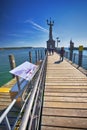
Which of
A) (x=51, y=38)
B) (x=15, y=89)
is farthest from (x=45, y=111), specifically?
(x=51, y=38)

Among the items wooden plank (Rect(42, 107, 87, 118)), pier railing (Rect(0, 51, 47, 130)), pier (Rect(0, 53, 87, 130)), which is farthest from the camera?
wooden plank (Rect(42, 107, 87, 118))

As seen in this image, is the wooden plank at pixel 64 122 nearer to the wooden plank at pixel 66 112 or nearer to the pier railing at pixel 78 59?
the wooden plank at pixel 66 112

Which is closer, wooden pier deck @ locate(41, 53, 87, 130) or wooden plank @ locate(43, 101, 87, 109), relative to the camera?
wooden pier deck @ locate(41, 53, 87, 130)

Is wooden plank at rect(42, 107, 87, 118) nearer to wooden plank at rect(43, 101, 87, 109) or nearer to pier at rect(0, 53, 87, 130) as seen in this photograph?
pier at rect(0, 53, 87, 130)

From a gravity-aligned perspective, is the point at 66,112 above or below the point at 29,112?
below

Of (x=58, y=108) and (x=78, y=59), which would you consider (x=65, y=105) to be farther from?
(x=78, y=59)

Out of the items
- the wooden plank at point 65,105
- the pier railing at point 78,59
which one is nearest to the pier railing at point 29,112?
the wooden plank at point 65,105

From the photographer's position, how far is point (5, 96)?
5.59 metres

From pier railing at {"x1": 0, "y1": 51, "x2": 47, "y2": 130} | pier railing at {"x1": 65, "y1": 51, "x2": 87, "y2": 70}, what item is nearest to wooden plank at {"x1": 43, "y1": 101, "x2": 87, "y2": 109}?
pier railing at {"x1": 0, "y1": 51, "x2": 47, "y2": 130}

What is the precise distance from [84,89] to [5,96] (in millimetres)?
3794

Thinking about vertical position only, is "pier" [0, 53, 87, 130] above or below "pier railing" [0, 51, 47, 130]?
below

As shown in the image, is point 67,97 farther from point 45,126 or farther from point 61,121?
point 45,126

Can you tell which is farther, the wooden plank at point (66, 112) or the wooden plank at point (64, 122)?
the wooden plank at point (66, 112)

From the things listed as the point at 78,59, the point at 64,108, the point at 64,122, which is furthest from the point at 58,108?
the point at 78,59
